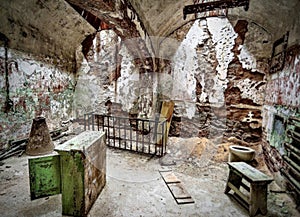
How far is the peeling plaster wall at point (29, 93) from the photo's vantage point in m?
3.06

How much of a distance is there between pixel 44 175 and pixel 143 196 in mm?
1126

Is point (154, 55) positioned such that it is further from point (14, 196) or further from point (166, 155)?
point (14, 196)

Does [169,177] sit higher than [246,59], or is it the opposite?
[246,59]

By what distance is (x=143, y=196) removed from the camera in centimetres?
→ 220

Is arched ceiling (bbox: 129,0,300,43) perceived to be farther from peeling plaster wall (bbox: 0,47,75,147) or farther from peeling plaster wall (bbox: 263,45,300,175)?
peeling plaster wall (bbox: 0,47,75,147)

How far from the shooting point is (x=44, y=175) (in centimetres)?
172

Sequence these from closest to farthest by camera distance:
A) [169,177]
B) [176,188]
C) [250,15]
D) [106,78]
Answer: [176,188] < [169,177] < [250,15] < [106,78]

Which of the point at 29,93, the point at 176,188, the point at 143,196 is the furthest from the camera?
the point at 29,93

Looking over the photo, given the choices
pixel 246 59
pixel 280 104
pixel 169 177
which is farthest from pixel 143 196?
pixel 246 59

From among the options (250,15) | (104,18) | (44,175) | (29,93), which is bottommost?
(44,175)

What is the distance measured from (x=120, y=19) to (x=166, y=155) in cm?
246

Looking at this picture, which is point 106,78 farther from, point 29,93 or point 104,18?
point 104,18

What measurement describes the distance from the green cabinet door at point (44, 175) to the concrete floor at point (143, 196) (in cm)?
32

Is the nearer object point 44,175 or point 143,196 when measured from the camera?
point 44,175
